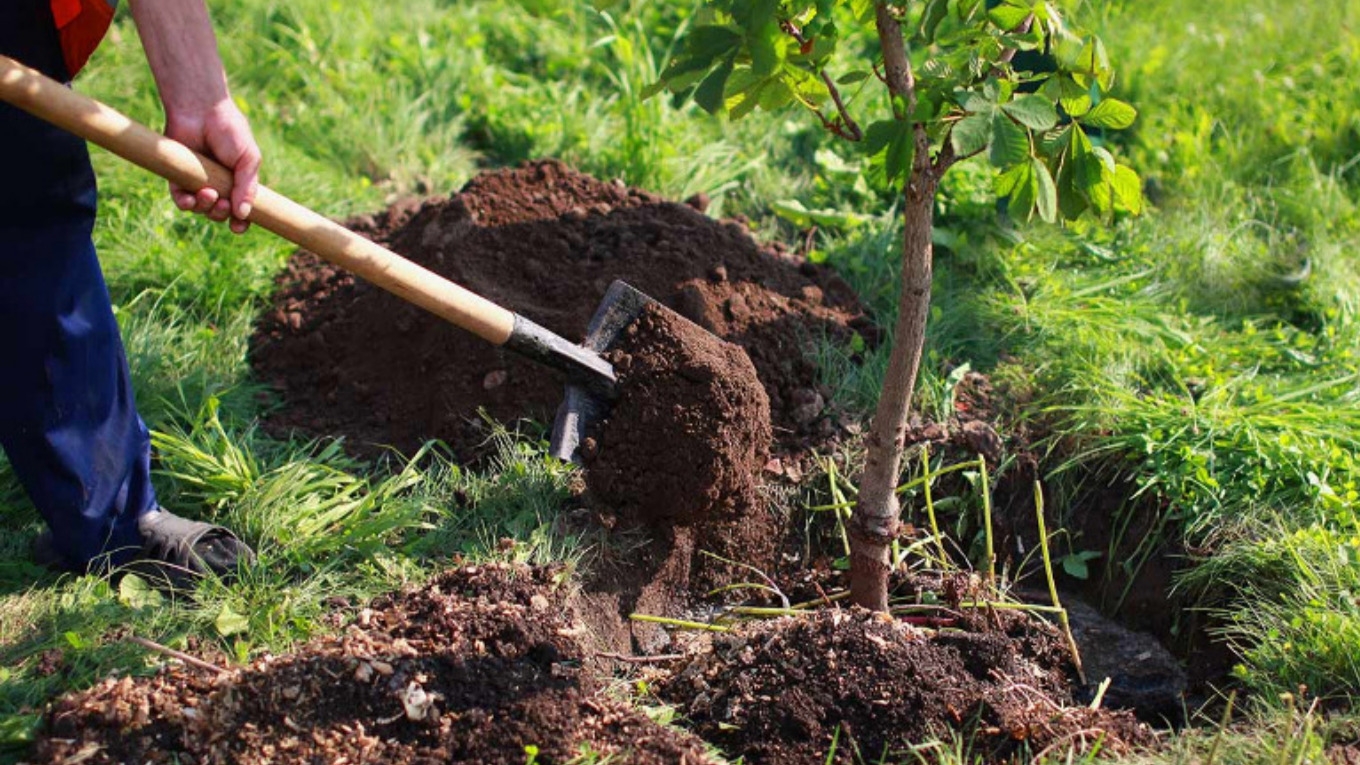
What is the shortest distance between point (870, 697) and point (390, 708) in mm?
1028

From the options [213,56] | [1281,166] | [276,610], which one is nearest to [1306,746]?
[276,610]

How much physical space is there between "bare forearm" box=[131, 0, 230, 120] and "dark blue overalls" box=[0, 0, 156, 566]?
0.76 feet

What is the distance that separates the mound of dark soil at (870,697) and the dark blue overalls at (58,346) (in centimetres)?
140

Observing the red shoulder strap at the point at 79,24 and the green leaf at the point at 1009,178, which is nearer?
the green leaf at the point at 1009,178

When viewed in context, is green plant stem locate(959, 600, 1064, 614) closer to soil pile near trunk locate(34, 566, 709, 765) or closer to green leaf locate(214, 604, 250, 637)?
soil pile near trunk locate(34, 566, 709, 765)

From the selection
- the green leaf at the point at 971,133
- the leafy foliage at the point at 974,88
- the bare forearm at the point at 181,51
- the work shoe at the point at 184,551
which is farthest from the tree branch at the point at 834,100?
the work shoe at the point at 184,551

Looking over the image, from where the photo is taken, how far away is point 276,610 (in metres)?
2.89

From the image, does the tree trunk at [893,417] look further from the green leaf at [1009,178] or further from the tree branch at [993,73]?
the green leaf at [1009,178]

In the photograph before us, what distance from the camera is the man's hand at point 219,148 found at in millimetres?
2658

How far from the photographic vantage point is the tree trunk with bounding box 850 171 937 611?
2.68 meters

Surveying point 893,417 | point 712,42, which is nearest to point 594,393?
point 893,417

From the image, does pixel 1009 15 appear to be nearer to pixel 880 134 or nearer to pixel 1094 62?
A: pixel 1094 62

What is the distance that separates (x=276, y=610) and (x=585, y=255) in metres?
1.42

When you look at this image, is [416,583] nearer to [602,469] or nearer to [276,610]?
[276,610]
